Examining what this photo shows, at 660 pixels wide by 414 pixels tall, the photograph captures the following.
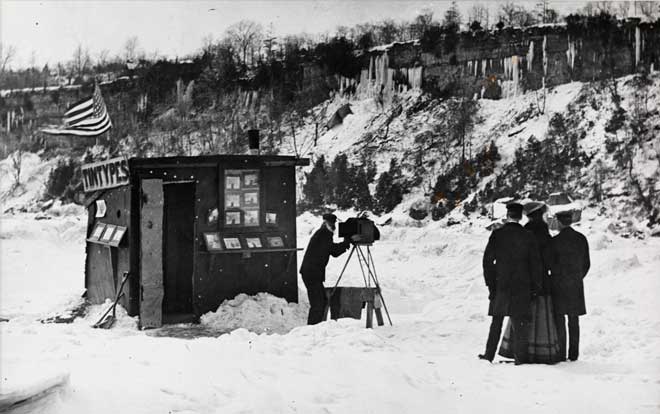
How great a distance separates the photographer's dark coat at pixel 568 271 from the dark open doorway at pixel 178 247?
5.45m

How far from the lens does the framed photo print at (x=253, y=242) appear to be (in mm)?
9453

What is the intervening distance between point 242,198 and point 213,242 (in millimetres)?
793

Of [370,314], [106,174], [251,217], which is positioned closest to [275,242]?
[251,217]

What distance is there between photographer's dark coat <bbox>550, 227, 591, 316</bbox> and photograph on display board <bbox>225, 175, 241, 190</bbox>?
4710 mm

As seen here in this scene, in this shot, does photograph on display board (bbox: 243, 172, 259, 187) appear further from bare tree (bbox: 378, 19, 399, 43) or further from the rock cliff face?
the rock cliff face

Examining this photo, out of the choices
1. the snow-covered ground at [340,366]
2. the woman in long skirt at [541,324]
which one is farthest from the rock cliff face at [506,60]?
the woman in long skirt at [541,324]

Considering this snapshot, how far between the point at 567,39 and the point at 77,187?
25.0 meters

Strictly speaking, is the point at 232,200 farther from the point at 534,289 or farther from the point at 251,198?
the point at 534,289

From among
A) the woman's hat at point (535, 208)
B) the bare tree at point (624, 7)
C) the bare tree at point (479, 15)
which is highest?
the bare tree at point (479, 15)

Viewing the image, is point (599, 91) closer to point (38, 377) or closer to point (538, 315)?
point (538, 315)

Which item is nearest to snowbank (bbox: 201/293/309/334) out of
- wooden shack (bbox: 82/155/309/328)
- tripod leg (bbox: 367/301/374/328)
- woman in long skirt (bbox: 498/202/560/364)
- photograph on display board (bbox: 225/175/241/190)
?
wooden shack (bbox: 82/155/309/328)

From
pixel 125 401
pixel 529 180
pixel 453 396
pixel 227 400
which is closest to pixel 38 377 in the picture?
pixel 125 401

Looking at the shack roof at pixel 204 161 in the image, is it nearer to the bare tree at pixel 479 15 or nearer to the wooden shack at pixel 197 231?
the wooden shack at pixel 197 231

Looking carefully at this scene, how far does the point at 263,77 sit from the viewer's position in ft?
105
